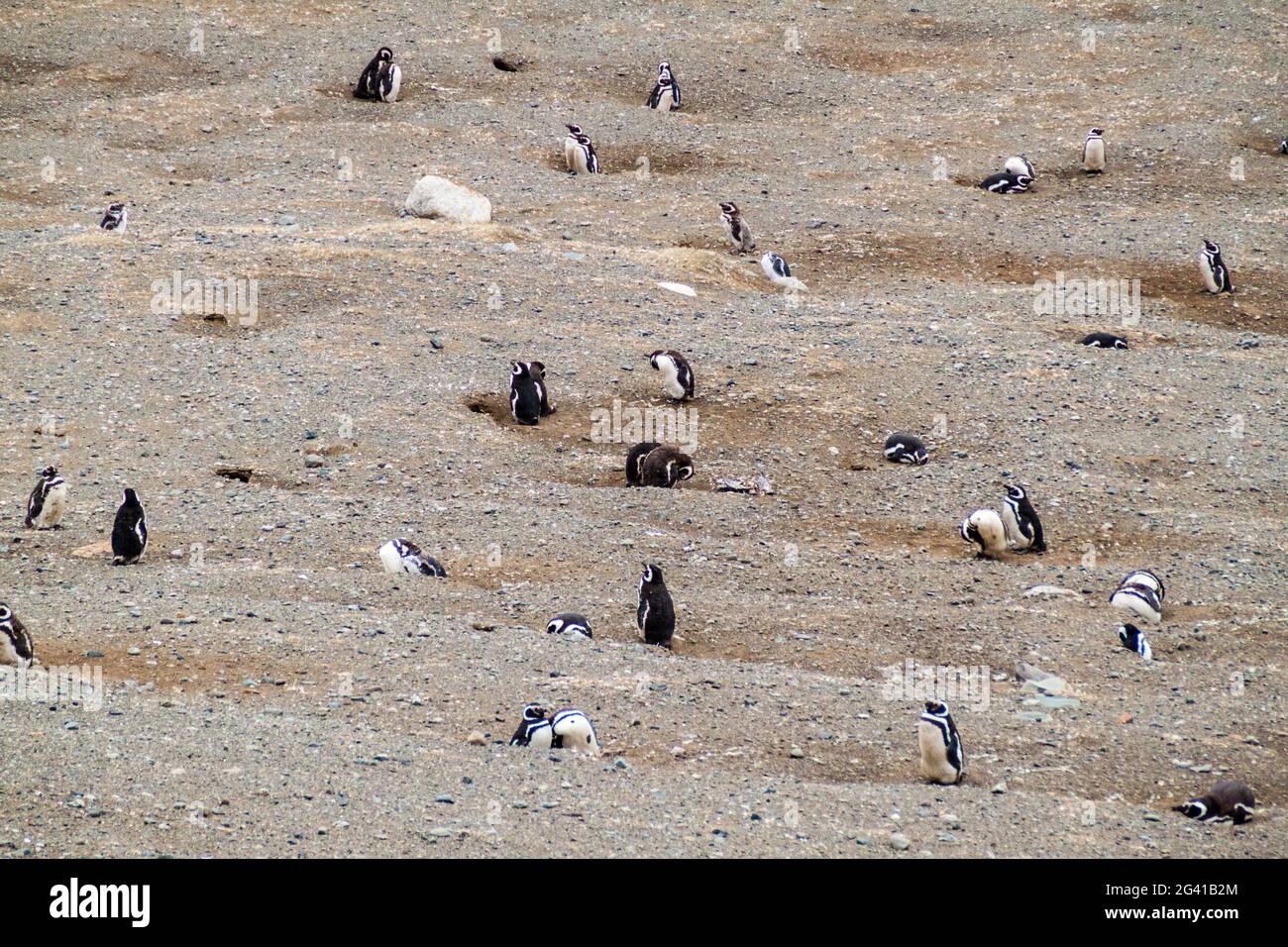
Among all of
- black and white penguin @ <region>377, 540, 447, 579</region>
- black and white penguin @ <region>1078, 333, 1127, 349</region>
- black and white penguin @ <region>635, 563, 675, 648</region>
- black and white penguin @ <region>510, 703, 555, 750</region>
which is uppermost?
black and white penguin @ <region>1078, 333, 1127, 349</region>

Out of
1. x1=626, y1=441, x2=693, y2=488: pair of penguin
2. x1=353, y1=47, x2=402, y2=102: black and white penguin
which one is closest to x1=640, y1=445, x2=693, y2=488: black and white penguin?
x1=626, y1=441, x2=693, y2=488: pair of penguin

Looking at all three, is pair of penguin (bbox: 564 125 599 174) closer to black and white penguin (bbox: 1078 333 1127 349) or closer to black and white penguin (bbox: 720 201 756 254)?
black and white penguin (bbox: 720 201 756 254)

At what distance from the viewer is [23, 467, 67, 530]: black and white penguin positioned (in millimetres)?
10664

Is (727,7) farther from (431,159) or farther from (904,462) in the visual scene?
(904,462)

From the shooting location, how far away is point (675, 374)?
1331 cm

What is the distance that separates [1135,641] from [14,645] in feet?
22.2

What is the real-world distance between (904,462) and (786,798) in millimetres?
5670

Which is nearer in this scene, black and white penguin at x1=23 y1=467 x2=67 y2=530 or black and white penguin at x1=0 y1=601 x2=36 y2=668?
black and white penguin at x1=0 y1=601 x2=36 y2=668

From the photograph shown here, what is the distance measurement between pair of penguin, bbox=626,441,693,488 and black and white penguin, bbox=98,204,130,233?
7294mm

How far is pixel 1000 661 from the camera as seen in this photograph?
380 inches

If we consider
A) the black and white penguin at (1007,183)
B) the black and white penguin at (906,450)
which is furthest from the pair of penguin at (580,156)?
the black and white penguin at (906,450)

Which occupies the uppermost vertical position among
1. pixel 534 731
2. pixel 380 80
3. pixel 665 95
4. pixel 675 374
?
pixel 665 95

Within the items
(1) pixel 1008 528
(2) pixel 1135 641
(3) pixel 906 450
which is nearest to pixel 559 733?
(2) pixel 1135 641

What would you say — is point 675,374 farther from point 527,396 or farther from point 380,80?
point 380,80
